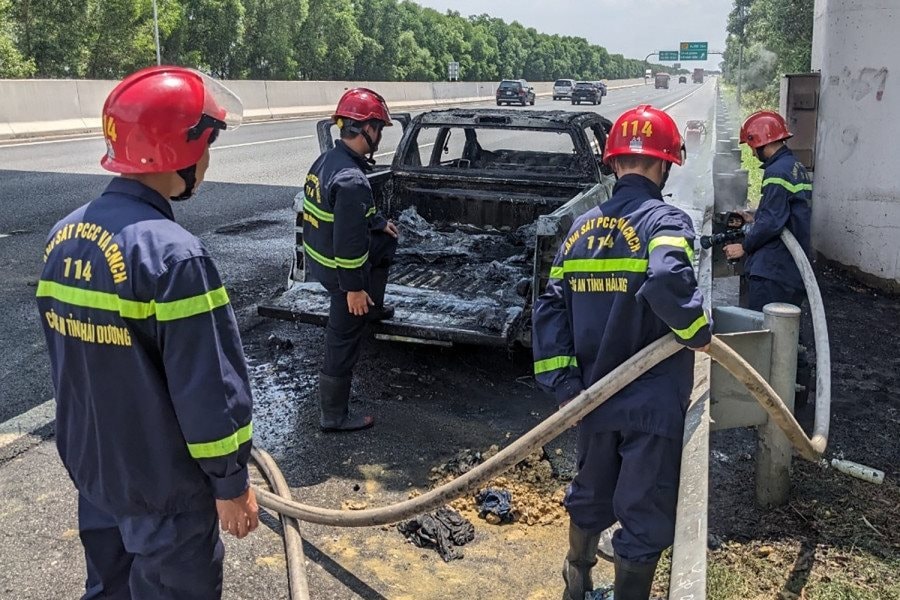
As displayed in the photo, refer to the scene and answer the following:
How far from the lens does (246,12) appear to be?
36062 mm

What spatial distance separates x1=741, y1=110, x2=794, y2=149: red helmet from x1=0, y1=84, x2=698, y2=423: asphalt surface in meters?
4.07

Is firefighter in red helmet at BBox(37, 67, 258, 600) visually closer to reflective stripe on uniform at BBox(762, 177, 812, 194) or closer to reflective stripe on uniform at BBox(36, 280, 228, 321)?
reflective stripe on uniform at BBox(36, 280, 228, 321)

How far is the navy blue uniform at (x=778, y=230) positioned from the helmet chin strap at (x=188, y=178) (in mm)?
3568

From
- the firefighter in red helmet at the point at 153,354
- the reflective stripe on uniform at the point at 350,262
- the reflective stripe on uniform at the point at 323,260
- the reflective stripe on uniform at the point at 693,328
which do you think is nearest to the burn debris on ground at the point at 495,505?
the reflective stripe on uniform at the point at 350,262

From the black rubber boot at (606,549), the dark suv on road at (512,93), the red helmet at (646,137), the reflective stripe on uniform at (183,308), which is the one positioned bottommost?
the black rubber boot at (606,549)

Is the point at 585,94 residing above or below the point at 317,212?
above

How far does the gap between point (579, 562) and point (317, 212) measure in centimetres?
237

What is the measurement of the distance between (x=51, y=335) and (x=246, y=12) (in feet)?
121

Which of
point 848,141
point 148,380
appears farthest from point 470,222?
point 148,380

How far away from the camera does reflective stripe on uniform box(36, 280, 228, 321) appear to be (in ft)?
6.53

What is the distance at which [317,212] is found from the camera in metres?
4.47

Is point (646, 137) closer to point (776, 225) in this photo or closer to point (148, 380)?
point (148, 380)

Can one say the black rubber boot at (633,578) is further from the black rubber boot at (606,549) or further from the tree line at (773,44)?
the tree line at (773,44)

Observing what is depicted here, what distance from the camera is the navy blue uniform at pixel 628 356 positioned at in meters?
2.67
